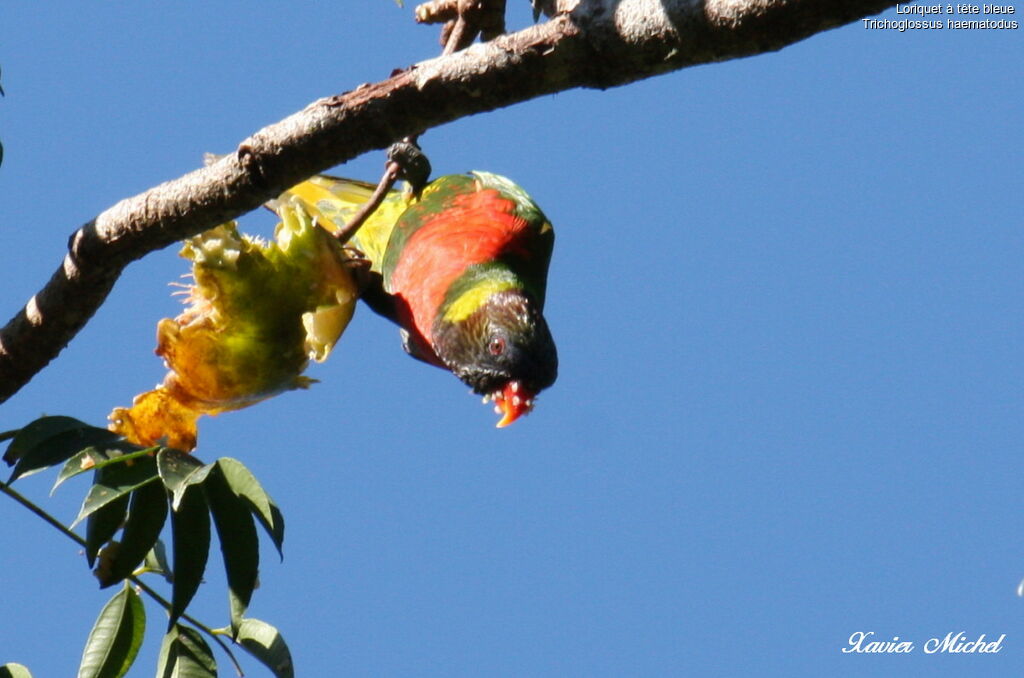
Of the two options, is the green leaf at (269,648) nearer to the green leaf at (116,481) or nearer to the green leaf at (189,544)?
the green leaf at (189,544)

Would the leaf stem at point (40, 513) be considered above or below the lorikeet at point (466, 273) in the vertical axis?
below

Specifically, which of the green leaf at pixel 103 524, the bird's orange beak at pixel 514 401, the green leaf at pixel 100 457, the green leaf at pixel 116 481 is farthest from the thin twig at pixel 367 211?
the green leaf at pixel 103 524

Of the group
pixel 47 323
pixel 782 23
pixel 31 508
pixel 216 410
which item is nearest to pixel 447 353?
pixel 216 410

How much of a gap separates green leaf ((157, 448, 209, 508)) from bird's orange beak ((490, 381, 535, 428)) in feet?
5.57

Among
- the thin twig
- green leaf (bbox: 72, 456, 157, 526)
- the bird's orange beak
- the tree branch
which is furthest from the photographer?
the thin twig

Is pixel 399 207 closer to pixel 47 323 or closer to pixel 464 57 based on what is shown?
pixel 47 323

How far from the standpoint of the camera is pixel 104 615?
110 inches

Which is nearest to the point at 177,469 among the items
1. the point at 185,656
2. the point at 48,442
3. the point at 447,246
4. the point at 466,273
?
the point at 48,442

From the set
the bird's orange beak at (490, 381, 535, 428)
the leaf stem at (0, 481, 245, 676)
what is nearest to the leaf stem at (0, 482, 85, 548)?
the leaf stem at (0, 481, 245, 676)

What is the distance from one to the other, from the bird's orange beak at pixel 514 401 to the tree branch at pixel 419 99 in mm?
1660

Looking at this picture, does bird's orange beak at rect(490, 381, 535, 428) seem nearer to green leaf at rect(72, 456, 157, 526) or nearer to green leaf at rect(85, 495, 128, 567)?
green leaf at rect(72, 456, 157, 526)

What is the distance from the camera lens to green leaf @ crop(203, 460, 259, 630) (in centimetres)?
251

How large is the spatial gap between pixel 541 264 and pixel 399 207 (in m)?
0.77

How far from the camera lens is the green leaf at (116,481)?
238 cm
